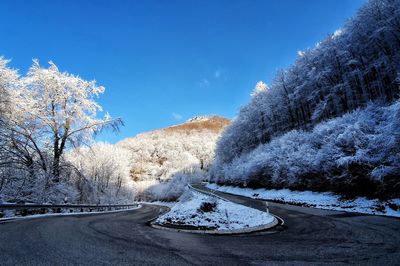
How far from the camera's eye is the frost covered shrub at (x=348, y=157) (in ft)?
54.1

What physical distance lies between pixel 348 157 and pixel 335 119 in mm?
9245

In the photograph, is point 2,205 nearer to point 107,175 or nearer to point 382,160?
point 382,160

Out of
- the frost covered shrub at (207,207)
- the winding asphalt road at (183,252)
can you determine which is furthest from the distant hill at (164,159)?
the winding asphalt road at (183,252)

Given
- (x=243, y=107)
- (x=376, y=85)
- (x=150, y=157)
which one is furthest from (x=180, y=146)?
(x=376, y=85)

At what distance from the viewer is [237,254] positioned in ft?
19.1

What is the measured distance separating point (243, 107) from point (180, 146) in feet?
290

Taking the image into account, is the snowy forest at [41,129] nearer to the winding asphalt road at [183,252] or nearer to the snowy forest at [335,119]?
the winding asphalt road at [183,252]

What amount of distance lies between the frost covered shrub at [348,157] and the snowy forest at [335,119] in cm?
7

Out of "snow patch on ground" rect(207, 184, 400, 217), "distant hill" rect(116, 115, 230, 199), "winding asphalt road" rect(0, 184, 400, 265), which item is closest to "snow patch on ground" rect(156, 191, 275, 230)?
"winding asphalt road" rect(0, 184, 400, 265)

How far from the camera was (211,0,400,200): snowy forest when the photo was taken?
61.9ft

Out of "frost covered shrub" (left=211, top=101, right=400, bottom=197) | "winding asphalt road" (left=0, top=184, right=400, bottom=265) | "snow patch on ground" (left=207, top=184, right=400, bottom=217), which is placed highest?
"frost covered shrub" (left=211, top=101, right=400, bottom=197)

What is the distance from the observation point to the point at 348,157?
1950 centimetres

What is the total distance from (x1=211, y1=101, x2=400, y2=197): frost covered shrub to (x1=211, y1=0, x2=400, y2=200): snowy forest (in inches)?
2.8

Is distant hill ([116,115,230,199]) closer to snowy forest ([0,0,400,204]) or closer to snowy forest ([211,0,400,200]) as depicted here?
snowy forest ([0,0,400,204])
